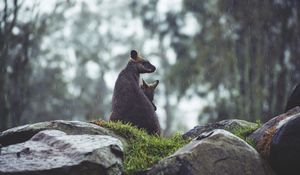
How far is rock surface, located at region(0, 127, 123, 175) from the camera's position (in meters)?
6.25

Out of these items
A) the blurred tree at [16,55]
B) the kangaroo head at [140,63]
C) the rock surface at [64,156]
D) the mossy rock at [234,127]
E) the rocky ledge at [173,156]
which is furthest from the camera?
the blurred tree at [16,55]

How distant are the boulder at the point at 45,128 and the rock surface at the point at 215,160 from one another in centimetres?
168

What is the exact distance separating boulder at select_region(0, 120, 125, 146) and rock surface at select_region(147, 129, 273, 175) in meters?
1.68

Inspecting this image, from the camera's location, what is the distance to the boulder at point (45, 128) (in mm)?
8055

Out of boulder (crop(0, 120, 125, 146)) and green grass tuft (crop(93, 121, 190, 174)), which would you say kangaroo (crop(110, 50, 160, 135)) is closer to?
green grass tuft (crop(93, 121, 190, 174))

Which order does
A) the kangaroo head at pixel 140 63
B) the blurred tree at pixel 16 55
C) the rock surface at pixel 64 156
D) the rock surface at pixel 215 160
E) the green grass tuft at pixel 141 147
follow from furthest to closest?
the blurred tree at pixel 16 55 → the kangaroo head at pixel 140 63 → the green grass tuft at pixel 141 147 → the rock surface at pixel 215 160 → the rock surface at pixel 64 156

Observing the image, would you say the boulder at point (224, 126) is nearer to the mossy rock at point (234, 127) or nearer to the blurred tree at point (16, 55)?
the mossy rock at point (234, 127)

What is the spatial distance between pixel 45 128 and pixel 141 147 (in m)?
1.51

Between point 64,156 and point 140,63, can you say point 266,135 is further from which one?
point 140,63

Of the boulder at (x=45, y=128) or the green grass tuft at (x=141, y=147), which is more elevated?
the boulder at (x=45, y=128)

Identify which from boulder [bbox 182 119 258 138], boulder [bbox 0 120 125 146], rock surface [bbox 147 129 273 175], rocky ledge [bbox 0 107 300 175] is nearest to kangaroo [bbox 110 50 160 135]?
boulder [bbox 182 119 258 138]

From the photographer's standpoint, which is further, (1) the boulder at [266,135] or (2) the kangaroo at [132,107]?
(2) the kangaroo at [132,107]

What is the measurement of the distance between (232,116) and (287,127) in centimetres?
1708

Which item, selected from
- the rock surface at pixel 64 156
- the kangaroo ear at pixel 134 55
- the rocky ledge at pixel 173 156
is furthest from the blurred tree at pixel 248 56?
the rock surface at pixel 64 156
